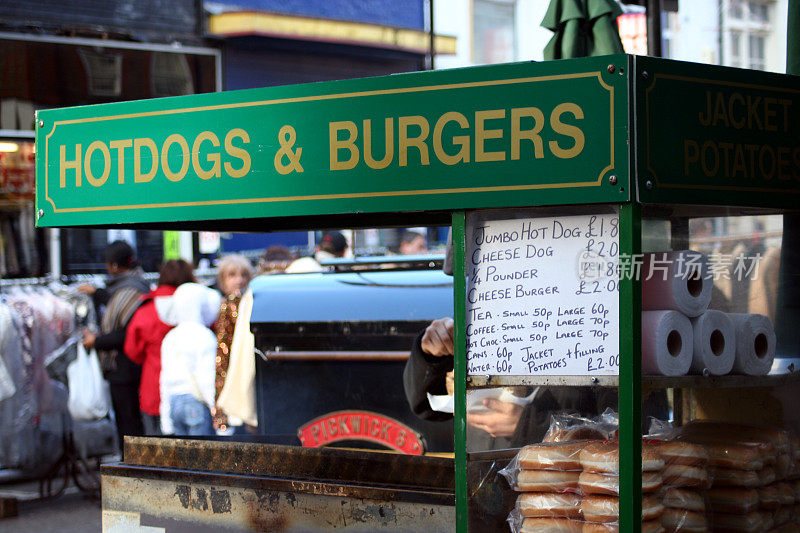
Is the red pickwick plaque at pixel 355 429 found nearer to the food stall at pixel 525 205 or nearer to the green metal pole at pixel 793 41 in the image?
the food stall at pixel 525 205

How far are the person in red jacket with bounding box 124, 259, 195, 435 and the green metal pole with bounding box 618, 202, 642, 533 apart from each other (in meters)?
5.24

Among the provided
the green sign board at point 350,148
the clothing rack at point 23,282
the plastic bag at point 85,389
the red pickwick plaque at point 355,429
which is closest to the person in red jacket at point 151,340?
the plastic bag at point 85,389

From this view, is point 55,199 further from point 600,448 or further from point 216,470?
point 600,448

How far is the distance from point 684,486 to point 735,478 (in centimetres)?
22

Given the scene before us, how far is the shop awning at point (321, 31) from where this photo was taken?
11.5 m

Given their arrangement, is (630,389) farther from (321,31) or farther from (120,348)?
(321,31)

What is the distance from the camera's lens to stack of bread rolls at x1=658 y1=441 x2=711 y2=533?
8.82 feet

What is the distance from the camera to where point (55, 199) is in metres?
3.14

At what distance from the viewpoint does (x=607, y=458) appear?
2604 mm

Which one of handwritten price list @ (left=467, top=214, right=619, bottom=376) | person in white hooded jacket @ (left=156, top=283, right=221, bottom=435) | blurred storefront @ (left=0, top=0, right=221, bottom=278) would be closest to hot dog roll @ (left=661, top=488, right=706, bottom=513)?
handwritten price list @ (left=467, top=214, right=619, bottom=376)

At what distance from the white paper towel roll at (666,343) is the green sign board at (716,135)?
33 centimetres

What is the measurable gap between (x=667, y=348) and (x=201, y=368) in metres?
4.79

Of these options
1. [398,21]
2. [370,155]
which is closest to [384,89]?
[370,155]

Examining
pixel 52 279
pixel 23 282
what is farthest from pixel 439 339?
pixel 52 279
